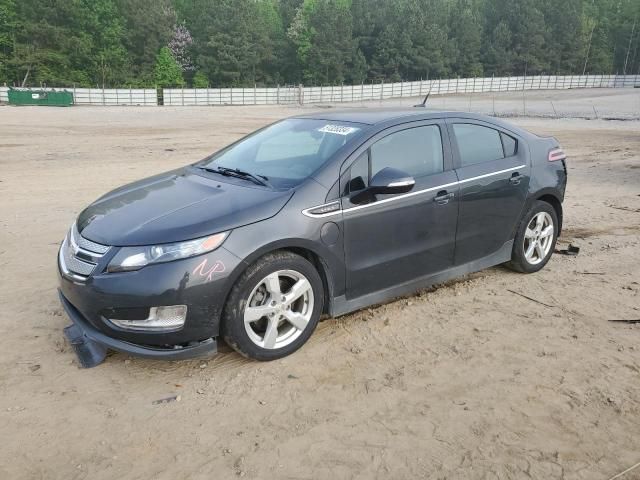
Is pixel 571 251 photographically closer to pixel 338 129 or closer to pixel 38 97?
pixel 338 129

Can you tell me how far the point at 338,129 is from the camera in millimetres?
4402

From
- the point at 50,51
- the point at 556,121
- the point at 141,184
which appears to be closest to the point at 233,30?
the point at 50,51

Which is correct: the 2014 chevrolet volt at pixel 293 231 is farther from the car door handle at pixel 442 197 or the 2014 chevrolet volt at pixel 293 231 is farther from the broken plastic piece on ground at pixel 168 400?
the broken plastic piece on ground at pixel 168 400

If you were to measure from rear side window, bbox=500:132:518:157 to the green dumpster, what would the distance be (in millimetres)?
42991

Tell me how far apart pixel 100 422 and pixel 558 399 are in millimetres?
2629

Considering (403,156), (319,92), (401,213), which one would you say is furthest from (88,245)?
(319,92)

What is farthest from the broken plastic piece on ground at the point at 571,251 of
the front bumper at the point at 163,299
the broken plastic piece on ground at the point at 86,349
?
the broken plastic piece on ground at the point at 86,349

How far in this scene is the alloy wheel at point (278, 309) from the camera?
3646 millimetres

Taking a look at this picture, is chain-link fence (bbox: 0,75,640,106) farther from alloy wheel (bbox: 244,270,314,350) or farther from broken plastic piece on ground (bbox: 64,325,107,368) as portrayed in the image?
broken plastic piece on ground (bbox: 64,325,107,368)

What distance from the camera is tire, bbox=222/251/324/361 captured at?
354 centimetres

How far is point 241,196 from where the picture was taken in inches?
151

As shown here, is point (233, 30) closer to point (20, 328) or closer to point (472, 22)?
point (472, 22)

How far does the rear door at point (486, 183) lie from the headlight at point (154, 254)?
2.23m

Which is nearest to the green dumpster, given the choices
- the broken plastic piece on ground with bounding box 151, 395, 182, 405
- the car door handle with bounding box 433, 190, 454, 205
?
the car door handle with bounding box 433, 190, 454, 205
